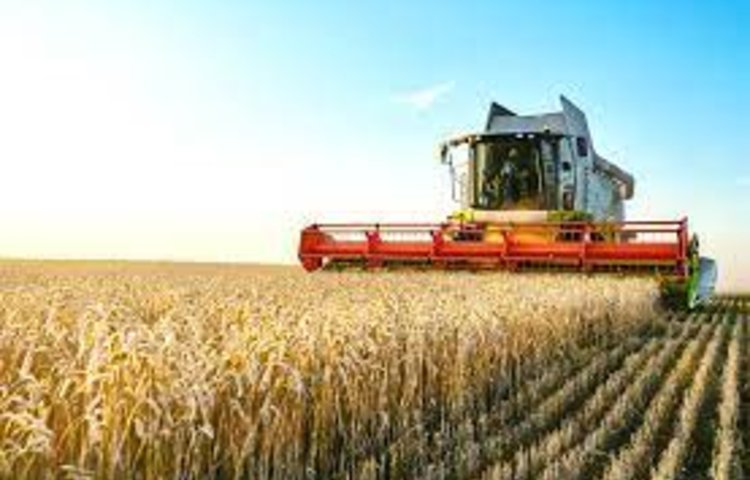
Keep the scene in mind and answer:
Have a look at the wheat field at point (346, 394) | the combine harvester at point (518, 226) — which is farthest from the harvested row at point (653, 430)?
the combine harvester at point (518, 226)

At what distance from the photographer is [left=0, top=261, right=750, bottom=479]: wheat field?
391cm

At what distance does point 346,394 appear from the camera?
5699 mm

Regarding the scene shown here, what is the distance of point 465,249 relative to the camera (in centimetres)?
1847

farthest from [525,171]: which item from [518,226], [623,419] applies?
[623,419]

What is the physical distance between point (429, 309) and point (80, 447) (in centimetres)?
453

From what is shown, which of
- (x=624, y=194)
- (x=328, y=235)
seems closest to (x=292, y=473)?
(x=328, y=235)

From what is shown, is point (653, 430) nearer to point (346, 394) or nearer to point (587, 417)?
point (587, 417)

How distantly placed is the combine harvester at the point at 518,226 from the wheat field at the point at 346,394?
7.14 meters

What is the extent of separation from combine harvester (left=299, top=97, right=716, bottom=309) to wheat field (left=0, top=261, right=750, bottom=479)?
7.14 m

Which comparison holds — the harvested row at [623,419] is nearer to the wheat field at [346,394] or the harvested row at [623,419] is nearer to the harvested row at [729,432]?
the wheat field at [346,394]

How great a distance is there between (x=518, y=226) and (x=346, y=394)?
1358 centimetres

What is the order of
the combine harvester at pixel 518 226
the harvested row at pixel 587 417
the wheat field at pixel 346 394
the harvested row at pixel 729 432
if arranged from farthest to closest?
the combine harvester at pixel 518 226
the harvested row at pixel 729 432
the harvested row at pixel 587 417
the wheat field at pixel 346 394

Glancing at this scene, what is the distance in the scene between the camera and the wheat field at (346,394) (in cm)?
391

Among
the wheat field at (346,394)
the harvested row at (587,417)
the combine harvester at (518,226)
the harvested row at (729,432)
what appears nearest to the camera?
the wheat field at (346,394)
